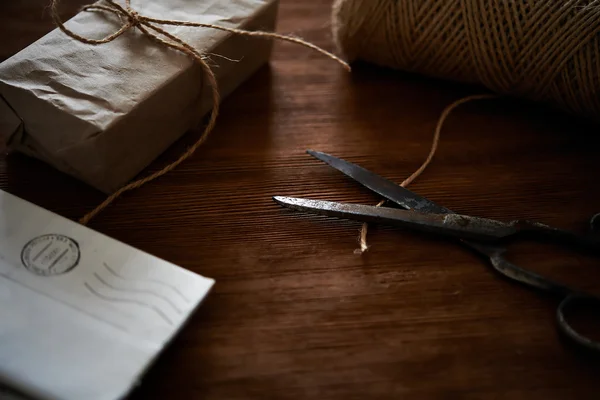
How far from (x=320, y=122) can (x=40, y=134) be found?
0.31 m

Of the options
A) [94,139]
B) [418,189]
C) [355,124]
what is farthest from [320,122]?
[94,139]

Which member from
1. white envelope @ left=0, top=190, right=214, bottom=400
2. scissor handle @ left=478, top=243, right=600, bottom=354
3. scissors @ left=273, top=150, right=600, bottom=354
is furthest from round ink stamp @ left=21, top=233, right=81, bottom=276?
scissor handle @ left=478, top=243, right=600, bottom=354

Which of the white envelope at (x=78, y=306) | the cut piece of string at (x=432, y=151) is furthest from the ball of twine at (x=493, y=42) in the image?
the white envelope at (x=78, y=306)

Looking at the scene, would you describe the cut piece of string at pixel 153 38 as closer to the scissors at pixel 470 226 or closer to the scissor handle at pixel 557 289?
the scissors at pixel 470 226

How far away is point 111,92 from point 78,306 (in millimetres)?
213

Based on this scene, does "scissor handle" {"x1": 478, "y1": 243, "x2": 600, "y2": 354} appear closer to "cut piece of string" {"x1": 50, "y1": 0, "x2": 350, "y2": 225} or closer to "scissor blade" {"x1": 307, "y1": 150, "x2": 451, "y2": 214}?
"scissor blade" {"x1": 307, "y1": 150, "x2": 451, "y2": 214}

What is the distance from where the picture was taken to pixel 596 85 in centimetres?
67

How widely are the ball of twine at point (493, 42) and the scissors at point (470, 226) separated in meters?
0.17

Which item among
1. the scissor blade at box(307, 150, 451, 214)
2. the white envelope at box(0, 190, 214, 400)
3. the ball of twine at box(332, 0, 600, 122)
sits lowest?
the white envelope at box(0, 190, 214, 400)

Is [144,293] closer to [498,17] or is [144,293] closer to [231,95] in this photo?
[231,95]

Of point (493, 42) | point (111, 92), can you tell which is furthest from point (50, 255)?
point (493, 42)

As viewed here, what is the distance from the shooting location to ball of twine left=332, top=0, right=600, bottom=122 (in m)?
0.66

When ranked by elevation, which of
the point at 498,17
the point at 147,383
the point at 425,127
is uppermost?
the point at 498,17

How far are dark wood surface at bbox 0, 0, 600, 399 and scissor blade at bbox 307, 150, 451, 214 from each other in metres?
0.02
